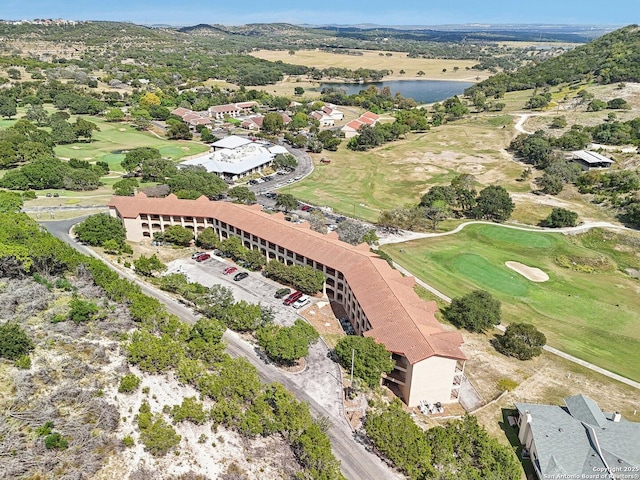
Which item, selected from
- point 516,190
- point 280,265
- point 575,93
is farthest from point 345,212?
point 575,93

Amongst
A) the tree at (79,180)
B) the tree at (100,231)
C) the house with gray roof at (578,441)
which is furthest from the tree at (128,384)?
the tree at (79,180)

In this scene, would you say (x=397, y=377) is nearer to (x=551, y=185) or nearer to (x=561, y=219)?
(x=561, y=219)

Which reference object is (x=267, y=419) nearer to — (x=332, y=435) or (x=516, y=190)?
(x=332, y=435)

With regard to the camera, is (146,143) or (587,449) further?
(146,143)

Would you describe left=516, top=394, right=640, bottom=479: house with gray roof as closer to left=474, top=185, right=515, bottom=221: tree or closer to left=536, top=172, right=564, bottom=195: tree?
left=474, top=185, right=515, bottom=221: tree

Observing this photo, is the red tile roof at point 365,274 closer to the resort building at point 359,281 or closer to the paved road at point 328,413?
the resort building at point 359,281

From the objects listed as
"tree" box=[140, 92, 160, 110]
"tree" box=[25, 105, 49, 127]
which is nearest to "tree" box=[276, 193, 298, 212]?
"tree" box=[25, 105, 49, 127]
